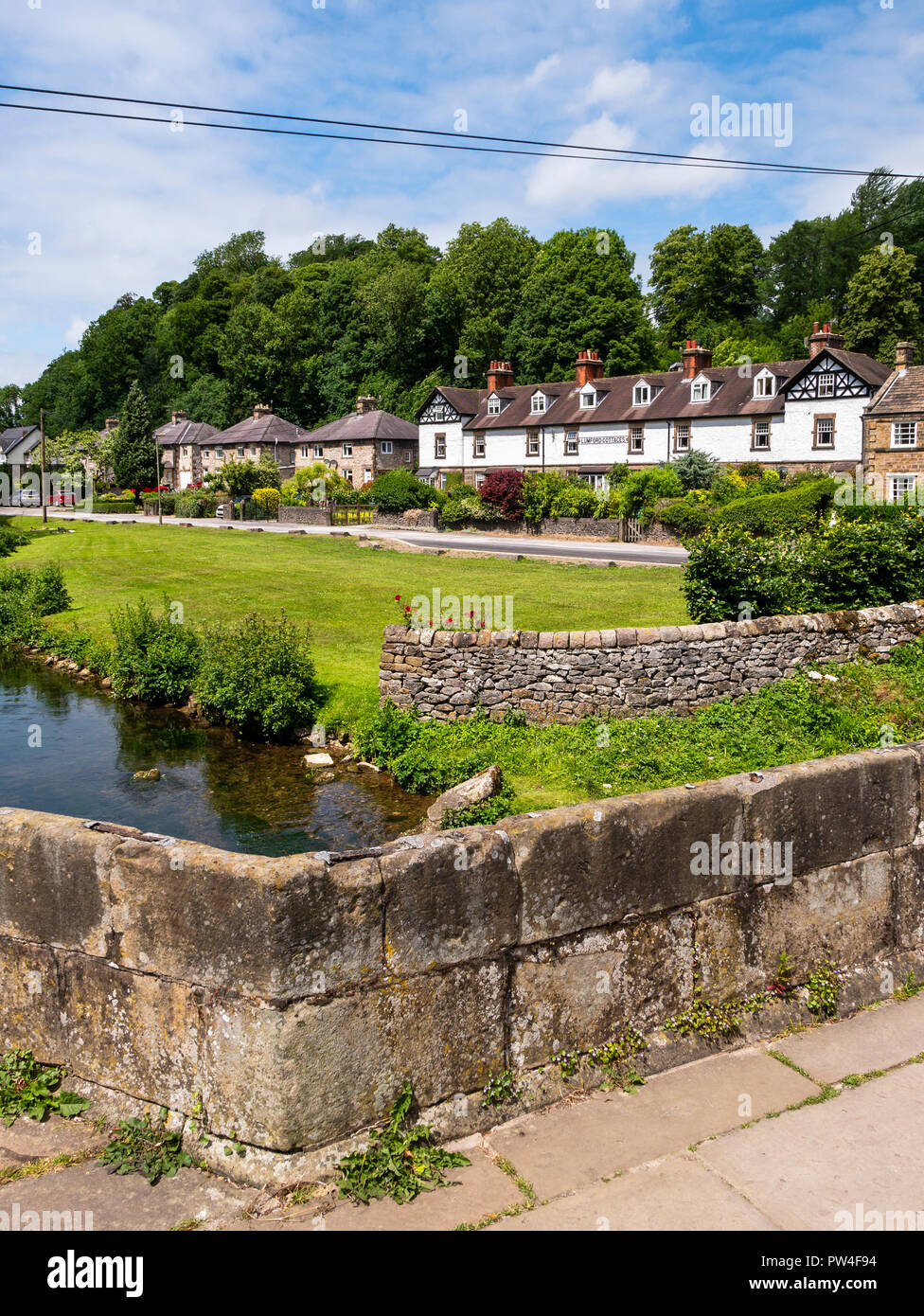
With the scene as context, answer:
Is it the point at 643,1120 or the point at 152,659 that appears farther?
the point at 152,659

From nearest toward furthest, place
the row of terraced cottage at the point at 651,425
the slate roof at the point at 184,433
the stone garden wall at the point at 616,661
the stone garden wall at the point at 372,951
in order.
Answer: the stone garden wall at the point at 372,951 → the stone garden wall at the point at 616,661 → the row of terraced cottage at the point at 651,425 → the slate roof at the point at 184,433

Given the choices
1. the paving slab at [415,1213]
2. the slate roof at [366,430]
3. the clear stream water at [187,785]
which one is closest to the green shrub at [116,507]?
the slate roof at [366,430]

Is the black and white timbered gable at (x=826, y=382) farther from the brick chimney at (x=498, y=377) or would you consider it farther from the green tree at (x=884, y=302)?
the brick chimney at (x=498, y=377)

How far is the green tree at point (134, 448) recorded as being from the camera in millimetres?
75125

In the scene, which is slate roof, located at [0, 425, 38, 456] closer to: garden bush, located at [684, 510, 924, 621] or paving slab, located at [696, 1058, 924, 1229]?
garden bush, located at [684, 510, 924, 621]

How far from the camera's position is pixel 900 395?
4466 cm

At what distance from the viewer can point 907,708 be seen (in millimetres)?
12352

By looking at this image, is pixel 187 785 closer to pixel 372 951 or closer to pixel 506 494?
pixel 372 951

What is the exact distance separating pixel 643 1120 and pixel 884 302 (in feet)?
237

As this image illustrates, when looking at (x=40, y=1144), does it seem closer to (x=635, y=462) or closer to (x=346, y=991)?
(x=346, y=991)

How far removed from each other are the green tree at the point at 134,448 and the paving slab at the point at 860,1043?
7721 centimetres

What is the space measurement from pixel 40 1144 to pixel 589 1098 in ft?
7.31

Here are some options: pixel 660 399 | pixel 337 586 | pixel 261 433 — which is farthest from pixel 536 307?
pixel 337 586

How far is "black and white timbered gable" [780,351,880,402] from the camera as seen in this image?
1865 inches
